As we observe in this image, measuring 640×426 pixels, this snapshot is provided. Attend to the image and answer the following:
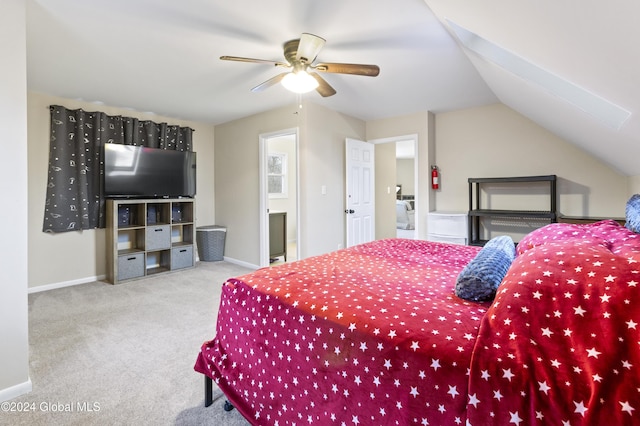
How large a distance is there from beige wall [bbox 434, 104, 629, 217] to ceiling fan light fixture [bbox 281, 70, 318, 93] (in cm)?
263

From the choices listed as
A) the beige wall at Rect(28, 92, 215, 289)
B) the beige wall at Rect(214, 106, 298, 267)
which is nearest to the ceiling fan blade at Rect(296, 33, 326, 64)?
the beige wall at Rect(214, 106, 298, 267)

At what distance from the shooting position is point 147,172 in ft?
14.2

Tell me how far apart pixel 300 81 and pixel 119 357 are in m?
2.52

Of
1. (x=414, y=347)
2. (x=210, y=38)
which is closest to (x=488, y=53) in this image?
(x=210, y=38)

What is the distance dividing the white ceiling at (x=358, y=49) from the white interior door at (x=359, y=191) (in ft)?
3.14

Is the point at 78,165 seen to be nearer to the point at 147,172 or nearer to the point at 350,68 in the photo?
the point at 147,172

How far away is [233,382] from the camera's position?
1.48 meters

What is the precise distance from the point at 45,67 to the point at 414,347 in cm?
397

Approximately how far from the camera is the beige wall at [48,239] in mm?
A: 3629

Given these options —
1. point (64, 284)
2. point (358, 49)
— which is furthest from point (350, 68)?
point (64, 284)

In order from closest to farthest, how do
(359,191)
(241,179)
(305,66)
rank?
1. (305,66)
2. (359,191)
3. (241,179)

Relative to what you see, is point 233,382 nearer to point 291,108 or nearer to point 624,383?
point 624,383

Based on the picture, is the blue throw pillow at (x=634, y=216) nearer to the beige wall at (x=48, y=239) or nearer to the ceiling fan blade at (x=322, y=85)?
the ceiling fan blade at (x=322, y=85)

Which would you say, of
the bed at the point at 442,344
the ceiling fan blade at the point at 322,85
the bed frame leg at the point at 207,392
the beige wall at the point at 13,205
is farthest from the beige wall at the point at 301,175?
the beige wall at the point at 13,205
